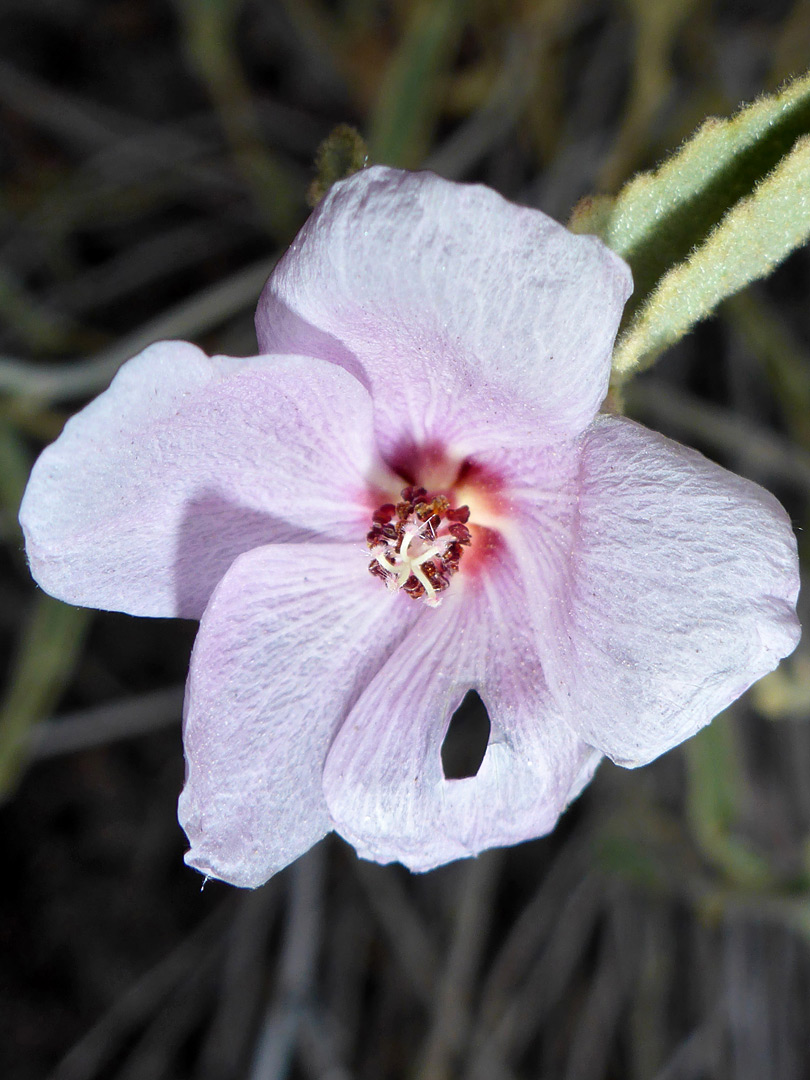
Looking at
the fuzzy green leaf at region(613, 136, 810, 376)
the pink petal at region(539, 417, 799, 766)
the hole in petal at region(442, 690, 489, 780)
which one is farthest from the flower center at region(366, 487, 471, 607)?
the hole in petal at region(442, 690, 489, 780)

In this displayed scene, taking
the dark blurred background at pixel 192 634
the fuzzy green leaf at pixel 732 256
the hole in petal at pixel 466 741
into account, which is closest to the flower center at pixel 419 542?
the fuzzy green leaf at pixel 732 256

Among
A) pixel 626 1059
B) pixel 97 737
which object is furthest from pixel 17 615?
pixel 626 1059

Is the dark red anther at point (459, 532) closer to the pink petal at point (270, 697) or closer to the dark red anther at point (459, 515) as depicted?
the dark red anther at point (459, 515)

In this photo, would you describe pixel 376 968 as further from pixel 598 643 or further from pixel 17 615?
pixel 598 643

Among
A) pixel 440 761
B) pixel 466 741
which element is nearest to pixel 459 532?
pixel 440 761

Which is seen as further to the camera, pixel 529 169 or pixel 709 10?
pixel 529 169

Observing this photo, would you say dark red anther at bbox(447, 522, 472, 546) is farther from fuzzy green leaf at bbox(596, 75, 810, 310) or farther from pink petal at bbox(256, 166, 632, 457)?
fuzzy green leaf at bbox(596, 75, 810, 310)

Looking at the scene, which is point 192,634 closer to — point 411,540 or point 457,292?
point 411,540
